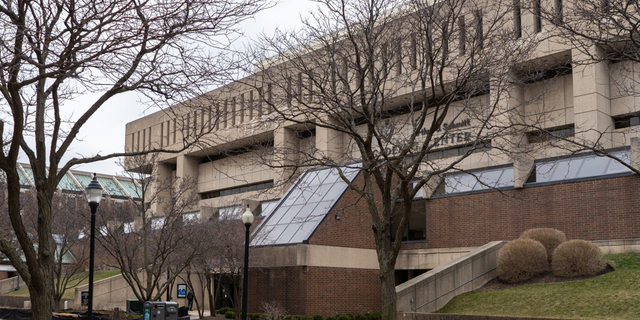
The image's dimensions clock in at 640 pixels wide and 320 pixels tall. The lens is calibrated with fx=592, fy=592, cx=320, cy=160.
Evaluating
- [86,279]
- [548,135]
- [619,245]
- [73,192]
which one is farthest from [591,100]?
[86,279]

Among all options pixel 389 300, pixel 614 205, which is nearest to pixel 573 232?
pixel 614 205

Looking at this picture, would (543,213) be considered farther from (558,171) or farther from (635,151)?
(635,151)

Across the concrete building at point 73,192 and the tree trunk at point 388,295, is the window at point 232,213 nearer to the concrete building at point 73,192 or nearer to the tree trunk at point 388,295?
the concrete building at point 73,192

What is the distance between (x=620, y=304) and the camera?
16.2 metres

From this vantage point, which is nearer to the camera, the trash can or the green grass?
the green grass

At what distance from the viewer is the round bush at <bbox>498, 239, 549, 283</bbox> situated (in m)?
20.2

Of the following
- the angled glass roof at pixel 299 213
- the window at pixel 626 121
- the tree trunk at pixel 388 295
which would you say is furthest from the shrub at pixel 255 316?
the window at pixel 626 121

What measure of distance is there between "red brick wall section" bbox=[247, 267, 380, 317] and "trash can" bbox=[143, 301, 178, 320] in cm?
572

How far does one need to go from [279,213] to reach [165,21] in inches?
730

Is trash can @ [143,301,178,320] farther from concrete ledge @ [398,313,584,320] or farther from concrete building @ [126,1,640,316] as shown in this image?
concrete ledge @ [398,313,584,320]

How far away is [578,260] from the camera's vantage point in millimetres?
19266

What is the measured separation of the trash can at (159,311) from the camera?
1775cm

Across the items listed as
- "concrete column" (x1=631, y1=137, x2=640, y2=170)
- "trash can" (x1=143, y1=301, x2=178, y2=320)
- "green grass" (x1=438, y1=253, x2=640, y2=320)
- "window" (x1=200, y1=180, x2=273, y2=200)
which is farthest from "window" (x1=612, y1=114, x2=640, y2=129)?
"window" (x1=200, y1=180, x2=273, y2=200)

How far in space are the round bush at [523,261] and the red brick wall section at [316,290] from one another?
237 inches
